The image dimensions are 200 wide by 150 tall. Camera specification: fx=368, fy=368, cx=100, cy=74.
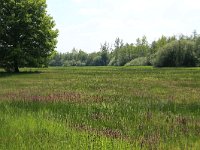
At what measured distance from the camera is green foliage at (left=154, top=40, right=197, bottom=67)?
107375 millimetres

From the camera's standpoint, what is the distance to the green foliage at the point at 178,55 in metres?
107

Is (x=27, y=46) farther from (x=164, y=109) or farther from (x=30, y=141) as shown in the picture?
(x=30, y=141)

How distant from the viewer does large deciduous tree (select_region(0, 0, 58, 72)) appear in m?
57.4

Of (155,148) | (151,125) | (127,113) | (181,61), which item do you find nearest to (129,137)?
(155,148)

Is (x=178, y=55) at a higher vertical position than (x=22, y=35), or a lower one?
lower

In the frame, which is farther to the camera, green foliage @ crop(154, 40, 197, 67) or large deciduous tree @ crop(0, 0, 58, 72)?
green foliage @ crop(154, 40, 197, 67)

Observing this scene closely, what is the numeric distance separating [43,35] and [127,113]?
48.1 m

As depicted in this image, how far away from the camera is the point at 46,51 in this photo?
6119 centimetres

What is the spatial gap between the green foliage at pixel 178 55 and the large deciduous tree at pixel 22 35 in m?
55.1

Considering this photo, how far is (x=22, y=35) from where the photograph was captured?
2346 inches

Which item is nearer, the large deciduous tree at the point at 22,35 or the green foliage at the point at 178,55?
the large deciduous tree at the point at 22,35

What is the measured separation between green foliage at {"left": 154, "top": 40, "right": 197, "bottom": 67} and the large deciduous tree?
181ft

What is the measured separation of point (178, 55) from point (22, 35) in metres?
59.6

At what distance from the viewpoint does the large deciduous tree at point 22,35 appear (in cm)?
5741
